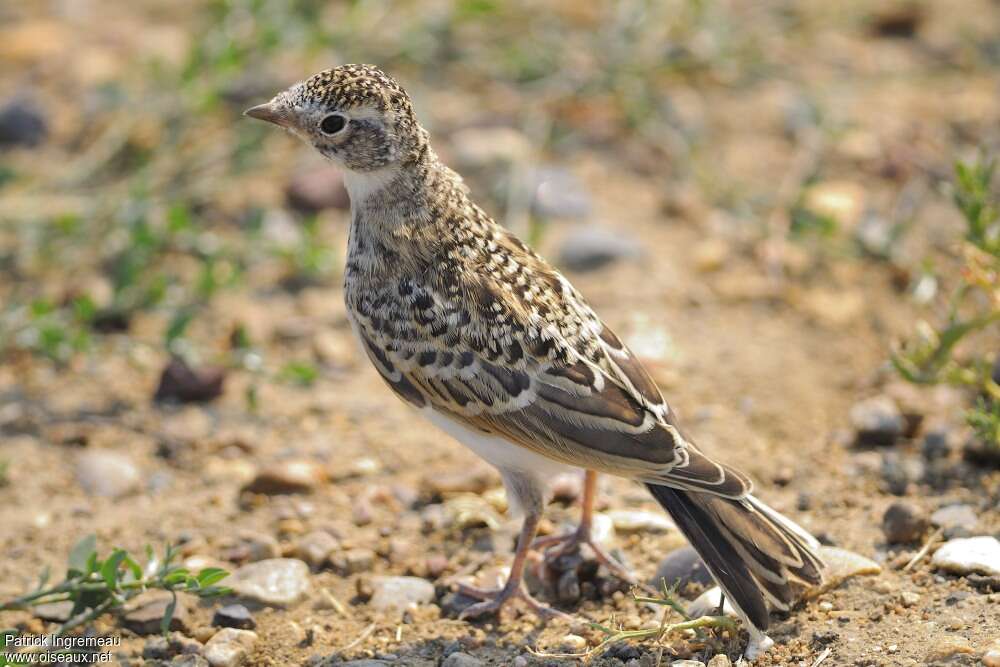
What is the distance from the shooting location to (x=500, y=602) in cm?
535

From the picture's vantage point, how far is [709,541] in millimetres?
4918

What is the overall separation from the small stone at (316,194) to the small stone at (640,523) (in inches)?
132

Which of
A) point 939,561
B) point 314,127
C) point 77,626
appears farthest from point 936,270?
point 77,626

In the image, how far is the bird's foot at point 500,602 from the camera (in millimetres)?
5340

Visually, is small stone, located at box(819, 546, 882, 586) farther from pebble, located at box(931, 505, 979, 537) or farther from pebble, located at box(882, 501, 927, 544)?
pebble, located at box(931, 505, 979, 537)

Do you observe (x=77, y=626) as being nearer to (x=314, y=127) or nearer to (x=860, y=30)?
(x=314, y=127)

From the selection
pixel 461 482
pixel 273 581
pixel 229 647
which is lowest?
pixel 229 647

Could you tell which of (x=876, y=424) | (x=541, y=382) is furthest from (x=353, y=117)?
(x=876, y=424)

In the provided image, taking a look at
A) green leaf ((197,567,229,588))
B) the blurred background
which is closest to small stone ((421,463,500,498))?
the blurred background

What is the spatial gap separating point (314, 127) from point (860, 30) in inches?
246

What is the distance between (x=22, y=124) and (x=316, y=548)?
4729 mm

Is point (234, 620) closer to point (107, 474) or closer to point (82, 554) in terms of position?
point (82, 554)

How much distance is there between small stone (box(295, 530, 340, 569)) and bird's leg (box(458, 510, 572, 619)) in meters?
0.70

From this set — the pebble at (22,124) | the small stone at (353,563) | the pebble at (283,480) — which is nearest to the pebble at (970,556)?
the small stone at (353,563)
